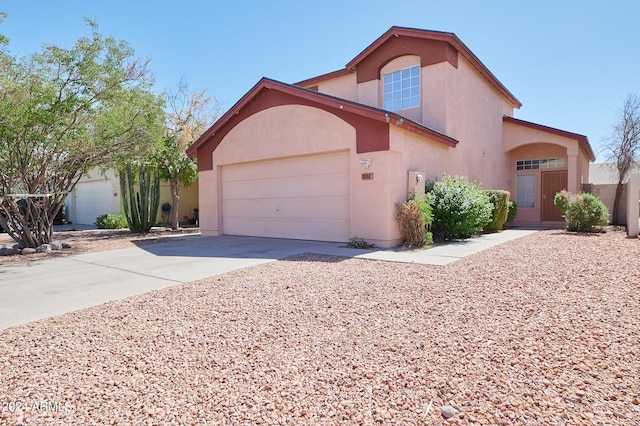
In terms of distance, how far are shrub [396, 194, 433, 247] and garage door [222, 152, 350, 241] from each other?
67.1 inches

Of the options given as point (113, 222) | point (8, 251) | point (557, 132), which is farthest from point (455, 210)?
point (113, 222)

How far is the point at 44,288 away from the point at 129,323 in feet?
10.0

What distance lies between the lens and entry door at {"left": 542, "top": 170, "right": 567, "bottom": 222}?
17922mm

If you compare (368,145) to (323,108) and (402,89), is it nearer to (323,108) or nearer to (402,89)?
(323,108)

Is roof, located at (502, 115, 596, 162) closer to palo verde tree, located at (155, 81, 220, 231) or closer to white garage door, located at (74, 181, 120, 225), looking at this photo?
palo verde tree, located at (155, 81, 220, 231)

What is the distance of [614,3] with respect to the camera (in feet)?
38.4

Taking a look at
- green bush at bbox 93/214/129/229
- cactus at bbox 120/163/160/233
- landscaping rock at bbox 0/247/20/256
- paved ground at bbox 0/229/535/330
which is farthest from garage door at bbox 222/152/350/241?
green bush at bbox 93/214/129/229

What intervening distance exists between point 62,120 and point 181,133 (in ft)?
30.8

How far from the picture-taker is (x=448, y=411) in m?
2.52

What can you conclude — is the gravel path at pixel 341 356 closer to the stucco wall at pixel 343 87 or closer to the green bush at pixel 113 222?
the stucco wall at pixel 343 87

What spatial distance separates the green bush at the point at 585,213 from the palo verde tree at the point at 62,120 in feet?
47.1

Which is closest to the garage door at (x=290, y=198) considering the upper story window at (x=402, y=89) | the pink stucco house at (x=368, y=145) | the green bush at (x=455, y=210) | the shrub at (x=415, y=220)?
the pink stucco house at (x=368, y=145)

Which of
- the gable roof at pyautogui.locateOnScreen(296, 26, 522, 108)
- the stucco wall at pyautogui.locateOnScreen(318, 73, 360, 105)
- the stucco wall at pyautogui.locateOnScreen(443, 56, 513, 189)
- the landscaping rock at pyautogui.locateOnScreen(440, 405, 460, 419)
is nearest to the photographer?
the landscaping rock at pyautogui.locateOnScreen(440, 405, 460, 419)

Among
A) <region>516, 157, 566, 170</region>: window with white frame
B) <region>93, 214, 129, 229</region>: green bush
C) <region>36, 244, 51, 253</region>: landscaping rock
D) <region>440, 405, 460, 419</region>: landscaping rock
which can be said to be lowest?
<region>440, 405, 460, 419</region>: landscaping rock
